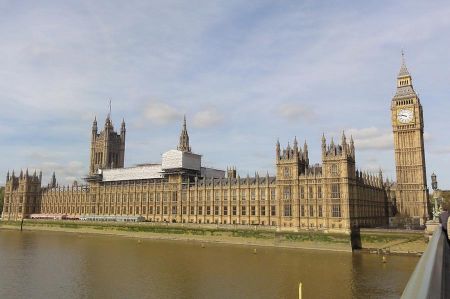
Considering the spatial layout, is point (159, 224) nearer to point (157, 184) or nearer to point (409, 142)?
point (157, 184)

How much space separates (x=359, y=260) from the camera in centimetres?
7725

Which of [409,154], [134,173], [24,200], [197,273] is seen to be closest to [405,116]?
[409,154]

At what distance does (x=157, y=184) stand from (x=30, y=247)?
187 ft

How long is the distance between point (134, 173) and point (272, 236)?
82024 millimetres

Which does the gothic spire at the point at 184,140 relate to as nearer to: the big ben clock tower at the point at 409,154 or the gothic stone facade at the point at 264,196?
the gothic stone facade at the point at 264,196

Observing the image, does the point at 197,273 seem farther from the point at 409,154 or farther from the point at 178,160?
the point at 409,154

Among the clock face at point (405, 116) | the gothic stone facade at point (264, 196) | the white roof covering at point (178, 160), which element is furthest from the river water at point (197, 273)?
the clock face at point (405, 116)

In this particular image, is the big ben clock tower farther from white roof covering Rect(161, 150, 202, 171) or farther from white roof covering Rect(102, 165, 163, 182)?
white roof covering Rect(102, 165, 163, 182)

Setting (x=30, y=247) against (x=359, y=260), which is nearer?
(x=359, y=260)

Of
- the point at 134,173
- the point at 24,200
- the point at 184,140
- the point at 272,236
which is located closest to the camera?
the point at 272,236

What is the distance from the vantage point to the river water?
167ft

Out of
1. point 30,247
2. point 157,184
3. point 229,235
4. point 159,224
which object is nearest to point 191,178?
point 157,184

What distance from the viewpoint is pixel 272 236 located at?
103 meters

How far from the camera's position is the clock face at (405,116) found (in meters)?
138
